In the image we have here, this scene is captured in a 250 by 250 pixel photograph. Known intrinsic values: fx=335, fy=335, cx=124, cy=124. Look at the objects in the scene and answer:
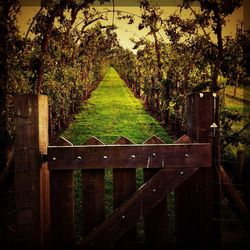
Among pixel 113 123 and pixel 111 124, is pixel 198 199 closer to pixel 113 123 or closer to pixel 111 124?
pixel 111 124

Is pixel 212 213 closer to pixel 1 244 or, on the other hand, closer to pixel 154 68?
pixel 1 244

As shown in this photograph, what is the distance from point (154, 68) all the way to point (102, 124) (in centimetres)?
344

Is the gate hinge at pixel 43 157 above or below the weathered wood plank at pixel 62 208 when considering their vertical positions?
above

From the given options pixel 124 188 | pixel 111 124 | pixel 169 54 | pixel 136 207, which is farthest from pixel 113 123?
pixel 136 207

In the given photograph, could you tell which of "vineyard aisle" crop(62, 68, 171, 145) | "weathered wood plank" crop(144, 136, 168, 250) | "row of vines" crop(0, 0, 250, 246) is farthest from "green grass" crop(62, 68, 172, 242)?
"weathered wood plank" crop(144, 136, 168, 250)

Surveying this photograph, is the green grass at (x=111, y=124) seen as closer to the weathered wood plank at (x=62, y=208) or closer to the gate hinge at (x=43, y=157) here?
the weathered wood plank at (x=62, y=208)

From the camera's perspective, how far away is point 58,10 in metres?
6.02

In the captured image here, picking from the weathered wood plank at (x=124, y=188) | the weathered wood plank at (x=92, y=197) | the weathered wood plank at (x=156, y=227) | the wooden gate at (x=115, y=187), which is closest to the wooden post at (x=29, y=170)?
the wooden gate at (x=115, y=187)

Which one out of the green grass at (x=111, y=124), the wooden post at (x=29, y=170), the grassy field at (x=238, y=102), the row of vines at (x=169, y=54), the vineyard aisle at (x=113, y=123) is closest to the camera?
the wooden post at (x=29, y=170)

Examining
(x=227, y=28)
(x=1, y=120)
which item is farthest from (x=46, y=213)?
(x=227, y=28)

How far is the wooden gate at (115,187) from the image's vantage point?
2449 millimetres

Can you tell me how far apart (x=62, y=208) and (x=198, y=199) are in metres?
1.05

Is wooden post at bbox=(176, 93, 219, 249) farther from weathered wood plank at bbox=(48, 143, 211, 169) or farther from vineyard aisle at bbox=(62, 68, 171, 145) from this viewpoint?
vineyard aisle at bbox=(62, 68, 171, 145)

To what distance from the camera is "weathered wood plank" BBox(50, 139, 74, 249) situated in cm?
254
